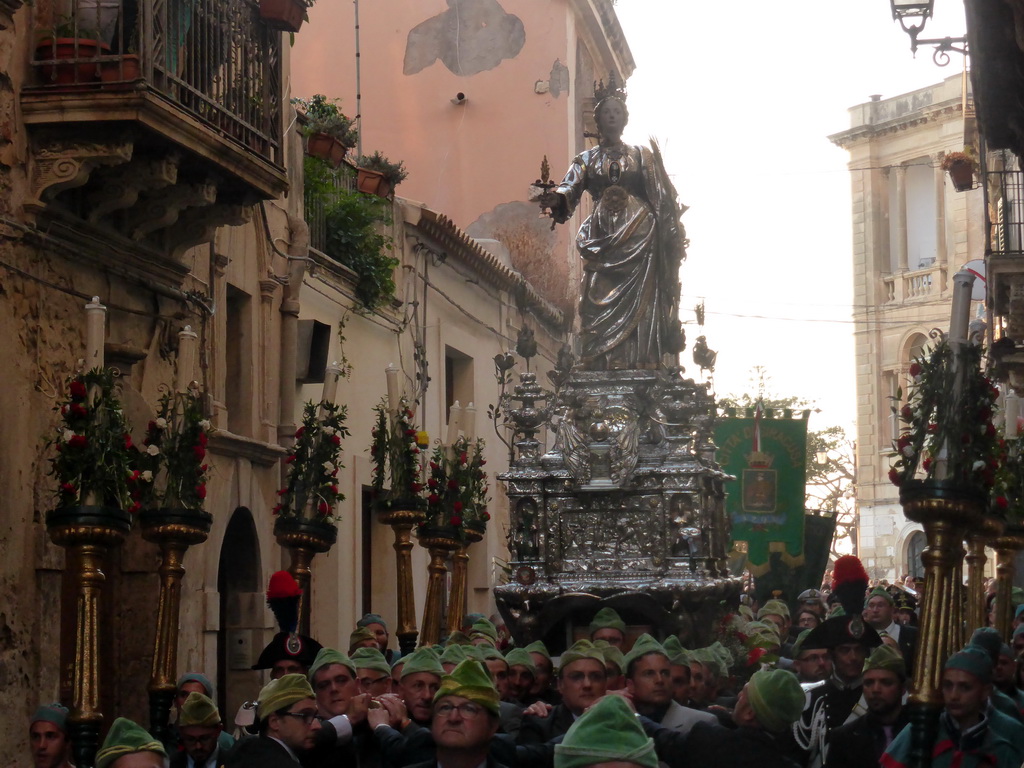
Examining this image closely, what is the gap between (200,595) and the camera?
12.5 meters

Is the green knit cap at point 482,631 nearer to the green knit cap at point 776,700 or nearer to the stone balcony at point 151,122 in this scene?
the stone balcony at point 151,122

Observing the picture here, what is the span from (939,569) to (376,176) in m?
11.6

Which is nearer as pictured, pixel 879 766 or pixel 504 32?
pixel 879 766

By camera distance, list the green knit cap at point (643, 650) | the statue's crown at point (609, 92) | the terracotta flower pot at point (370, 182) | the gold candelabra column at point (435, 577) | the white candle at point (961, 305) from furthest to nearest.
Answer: the terracotta flower pot at point (370, 182) → the statue's crown at point (609, 92) → the gold candelabra column at point (435, 577) → the green knit cap at point (643, 650) → the white candle at point (961, 305)

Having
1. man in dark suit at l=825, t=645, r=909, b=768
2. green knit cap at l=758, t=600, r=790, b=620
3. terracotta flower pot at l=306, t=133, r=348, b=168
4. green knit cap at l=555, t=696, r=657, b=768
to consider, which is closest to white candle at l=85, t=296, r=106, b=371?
man in dark suit at l=825, t=645, r=909, b=768

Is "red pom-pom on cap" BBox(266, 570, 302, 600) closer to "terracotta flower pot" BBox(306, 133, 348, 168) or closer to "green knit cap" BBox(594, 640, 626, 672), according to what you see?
"green knit cap" BBox(594, 640, 626, 672)

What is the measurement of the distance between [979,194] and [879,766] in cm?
3404

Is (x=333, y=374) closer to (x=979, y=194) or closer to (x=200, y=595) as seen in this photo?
(x=200, y=595)

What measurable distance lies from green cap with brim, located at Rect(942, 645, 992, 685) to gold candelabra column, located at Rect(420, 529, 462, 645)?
18.2ft

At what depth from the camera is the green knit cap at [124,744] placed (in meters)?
5.59

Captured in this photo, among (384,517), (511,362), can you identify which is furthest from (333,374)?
(511,362)

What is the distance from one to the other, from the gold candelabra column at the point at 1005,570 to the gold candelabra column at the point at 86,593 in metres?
5.81

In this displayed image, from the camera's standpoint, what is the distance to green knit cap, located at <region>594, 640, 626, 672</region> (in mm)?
7875

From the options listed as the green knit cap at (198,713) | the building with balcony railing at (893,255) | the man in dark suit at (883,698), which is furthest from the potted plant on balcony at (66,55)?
the building with balcony railing at (893,255)
